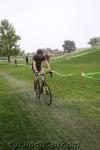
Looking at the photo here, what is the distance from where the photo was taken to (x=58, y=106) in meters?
11.8

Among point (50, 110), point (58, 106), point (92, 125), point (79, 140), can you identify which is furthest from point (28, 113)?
point (79, 140)

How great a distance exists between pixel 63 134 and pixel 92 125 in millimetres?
1300

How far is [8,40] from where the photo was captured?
72.2 meters

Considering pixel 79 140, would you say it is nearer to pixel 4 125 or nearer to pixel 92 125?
pixel 92 125

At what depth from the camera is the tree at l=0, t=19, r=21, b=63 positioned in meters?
71.9

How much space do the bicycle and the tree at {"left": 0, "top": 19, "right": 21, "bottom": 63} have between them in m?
59.4

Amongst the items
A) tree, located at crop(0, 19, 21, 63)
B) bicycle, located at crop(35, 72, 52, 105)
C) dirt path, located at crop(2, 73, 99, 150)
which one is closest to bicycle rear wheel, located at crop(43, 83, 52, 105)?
bicycle, located at crop(35, 72, 52, 105)

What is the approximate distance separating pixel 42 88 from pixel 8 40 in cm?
6097

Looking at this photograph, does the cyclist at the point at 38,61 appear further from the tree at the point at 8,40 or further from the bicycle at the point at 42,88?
the tree at the point at 8,40

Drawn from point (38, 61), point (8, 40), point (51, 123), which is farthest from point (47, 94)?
point (8, 40)

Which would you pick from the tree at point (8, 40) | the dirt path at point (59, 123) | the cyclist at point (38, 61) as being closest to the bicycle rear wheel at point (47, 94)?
the dirt path at point (59, 123)

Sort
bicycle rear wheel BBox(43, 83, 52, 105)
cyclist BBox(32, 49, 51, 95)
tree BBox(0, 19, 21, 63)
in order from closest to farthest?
bicycle rear wheel BBox(43, 83, 52, 105) < cyclist BBox(32, 49, 51, 95) < tree BBox(0, 19, 21, 63)

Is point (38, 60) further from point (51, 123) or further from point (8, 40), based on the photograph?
point (8, 40)

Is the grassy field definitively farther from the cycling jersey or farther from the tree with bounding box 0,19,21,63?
the tree with bounding box 0,19,21,63
